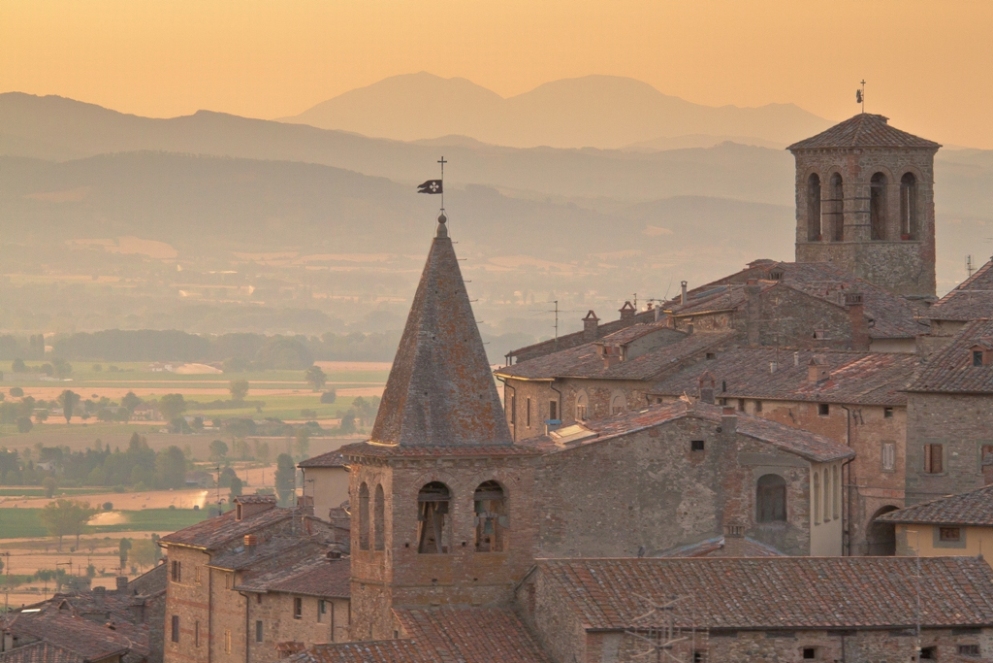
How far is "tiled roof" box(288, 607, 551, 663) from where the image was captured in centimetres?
4297

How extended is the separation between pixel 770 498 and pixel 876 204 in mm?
33807

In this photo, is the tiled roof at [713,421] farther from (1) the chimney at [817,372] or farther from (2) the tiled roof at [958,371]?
(1) the chimney at [817,372]

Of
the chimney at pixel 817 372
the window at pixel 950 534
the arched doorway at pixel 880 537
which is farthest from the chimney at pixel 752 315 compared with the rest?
the window at pixel 950 534

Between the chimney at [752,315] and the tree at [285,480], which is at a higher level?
the chimney at [752,315]

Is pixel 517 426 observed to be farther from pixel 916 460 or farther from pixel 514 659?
pixel 514 659

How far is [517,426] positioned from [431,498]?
1114 inches

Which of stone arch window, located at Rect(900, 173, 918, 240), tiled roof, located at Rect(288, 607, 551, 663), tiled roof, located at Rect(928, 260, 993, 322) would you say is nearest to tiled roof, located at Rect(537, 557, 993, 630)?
tiled roof, located at Rect(288, 607, 551, 663)

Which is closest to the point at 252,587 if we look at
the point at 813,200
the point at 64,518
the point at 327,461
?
the point at 327,461

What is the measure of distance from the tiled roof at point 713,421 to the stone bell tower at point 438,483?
5.19 meters

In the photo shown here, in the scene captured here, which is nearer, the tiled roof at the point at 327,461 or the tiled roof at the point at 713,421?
the tiled roof at the point at 713,421

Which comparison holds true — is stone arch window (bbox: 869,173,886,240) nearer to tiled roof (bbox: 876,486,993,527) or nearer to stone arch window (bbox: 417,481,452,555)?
tiled roof (bbox: 876,486,993,527)

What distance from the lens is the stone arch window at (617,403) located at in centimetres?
6821

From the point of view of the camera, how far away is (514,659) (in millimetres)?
43688

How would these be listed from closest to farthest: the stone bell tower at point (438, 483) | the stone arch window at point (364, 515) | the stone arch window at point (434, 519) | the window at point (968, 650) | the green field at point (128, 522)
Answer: the window at point (968, 650) → the stone bell tower at point (438, 483) → the stone arch window at point (434, 519) → the stone arch window at point (364, 515) → the green field at point (128, 522)
